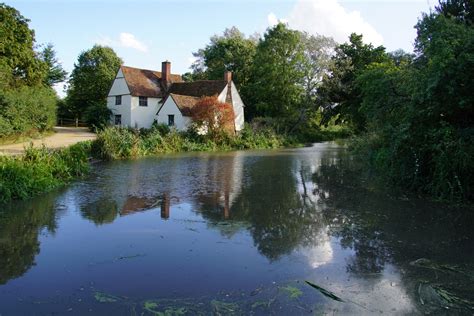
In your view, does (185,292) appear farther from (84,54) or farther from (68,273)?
(84,54)

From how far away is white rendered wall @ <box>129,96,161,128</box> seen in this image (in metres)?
40.1

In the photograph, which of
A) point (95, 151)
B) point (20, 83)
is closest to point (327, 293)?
point (95, 151)

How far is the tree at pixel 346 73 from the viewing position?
38844 millimetres

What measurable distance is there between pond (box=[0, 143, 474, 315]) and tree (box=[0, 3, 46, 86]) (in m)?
25.4

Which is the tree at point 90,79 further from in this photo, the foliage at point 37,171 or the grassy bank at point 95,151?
the foliage at point 37,171

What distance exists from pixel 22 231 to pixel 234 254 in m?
4.29

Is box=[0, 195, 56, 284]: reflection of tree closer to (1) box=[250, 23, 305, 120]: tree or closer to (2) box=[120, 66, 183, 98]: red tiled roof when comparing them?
(2) box=[120, 66, 183, 98]: red tiled roof

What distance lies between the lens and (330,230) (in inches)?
313

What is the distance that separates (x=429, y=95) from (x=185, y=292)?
7.76 metres

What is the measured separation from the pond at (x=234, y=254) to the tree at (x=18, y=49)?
25.4 meters

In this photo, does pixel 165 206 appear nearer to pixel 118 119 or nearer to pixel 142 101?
pixel 142 101

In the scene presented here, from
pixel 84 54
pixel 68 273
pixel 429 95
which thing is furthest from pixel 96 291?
pixel 84 54

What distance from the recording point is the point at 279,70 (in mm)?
43094

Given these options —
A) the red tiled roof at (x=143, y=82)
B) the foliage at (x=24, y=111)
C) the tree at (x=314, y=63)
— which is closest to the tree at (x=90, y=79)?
the red tiled roof at (x=143, y=82)
